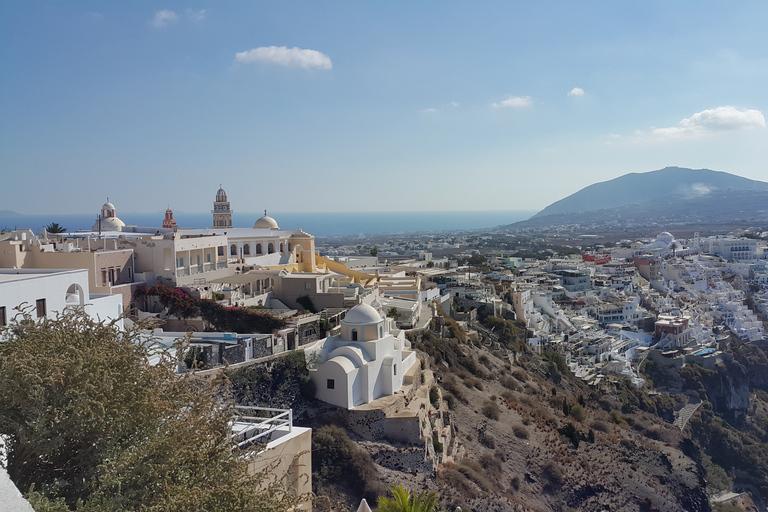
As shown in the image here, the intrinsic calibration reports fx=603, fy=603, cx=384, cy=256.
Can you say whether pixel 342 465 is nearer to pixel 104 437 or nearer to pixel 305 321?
pixel 305 321

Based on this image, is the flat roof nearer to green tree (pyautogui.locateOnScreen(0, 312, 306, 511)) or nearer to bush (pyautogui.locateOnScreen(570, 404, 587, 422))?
green tree (pyautogui.locateOnScreen(0, 312, 306, 511))

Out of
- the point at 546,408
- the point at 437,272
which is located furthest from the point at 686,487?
the point at 437,272

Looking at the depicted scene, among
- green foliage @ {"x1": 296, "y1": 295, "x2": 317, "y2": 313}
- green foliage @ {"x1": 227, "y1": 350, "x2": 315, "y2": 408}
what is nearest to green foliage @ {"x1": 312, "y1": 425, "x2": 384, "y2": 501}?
green foliage @ {"x1": 227, "y1": 350, "x2": 315, "y2": 408}

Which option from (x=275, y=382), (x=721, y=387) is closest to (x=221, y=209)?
(x=275, y=382)

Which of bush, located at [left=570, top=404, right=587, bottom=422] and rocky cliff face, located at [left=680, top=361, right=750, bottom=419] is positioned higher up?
bush, located at [left=570, top=404, right=587, bottom=422]

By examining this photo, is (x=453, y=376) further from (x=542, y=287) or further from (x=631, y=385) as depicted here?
(x=542, y=287)

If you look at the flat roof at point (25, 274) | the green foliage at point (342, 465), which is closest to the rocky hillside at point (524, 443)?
the green foliage at point (342, 465)
